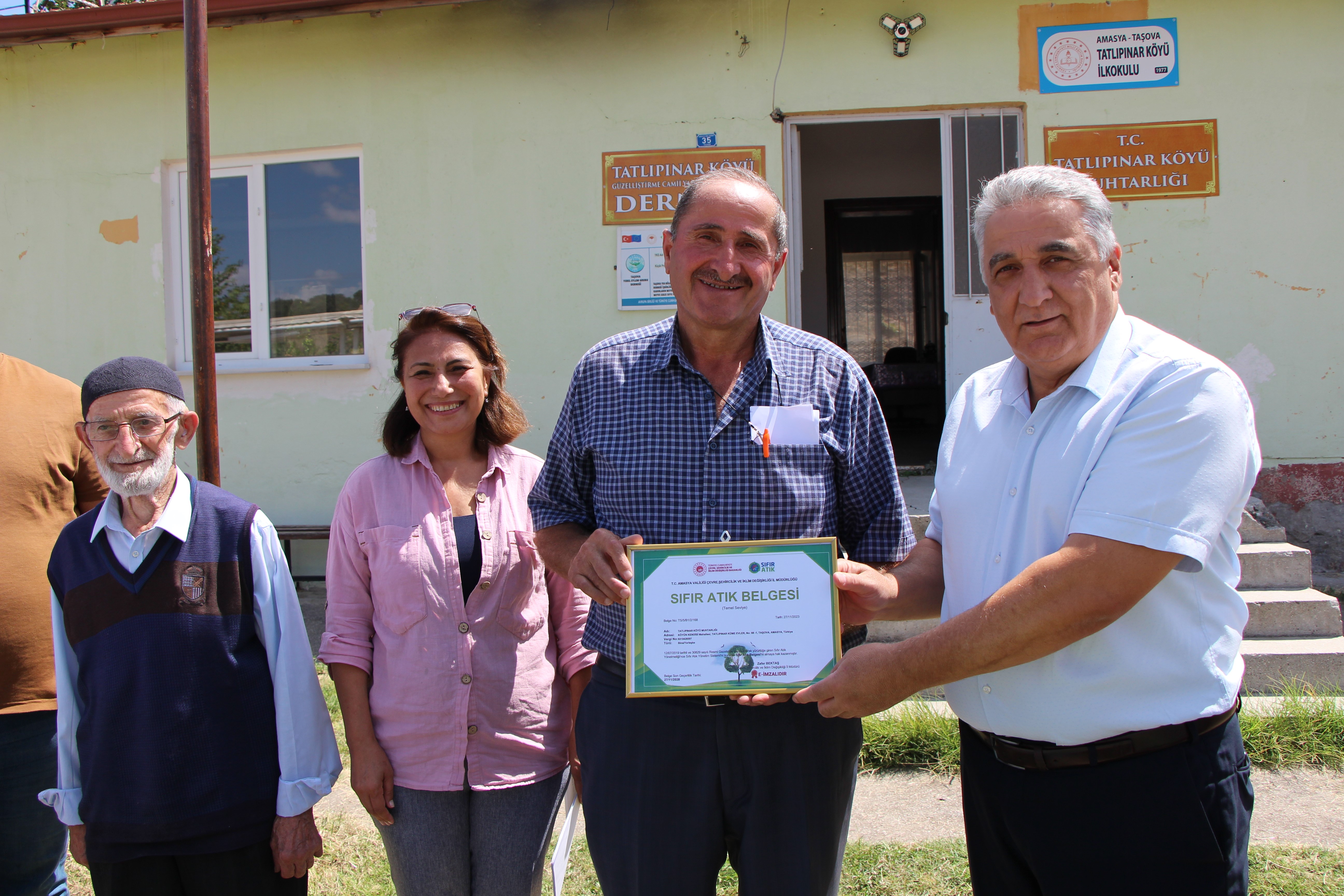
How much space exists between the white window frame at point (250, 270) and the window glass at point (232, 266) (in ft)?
0.17

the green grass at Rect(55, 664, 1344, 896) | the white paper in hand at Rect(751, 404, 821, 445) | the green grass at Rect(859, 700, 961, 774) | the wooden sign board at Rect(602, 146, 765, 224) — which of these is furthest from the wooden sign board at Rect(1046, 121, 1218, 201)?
the white paper in hand at Rect(751, 404, 821, 445)

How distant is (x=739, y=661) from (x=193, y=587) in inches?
53.2

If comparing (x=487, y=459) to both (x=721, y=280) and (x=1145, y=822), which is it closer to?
(x=721, y=280)

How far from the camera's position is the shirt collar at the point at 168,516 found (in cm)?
216

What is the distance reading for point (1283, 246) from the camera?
583 cm

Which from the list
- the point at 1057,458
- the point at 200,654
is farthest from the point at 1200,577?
the point at 200,654

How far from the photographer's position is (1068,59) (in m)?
5.91

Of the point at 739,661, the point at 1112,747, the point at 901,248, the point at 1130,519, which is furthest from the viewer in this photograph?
the point at 901,248

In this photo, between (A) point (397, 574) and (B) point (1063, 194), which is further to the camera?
(A) point (397, 574)

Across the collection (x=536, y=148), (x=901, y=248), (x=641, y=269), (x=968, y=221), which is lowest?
(x=641, y=269)

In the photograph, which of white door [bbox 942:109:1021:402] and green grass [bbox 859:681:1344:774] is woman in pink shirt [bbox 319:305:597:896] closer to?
green grass [bbox 859:681:1344:774]

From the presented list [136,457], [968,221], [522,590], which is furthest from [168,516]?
[968,221]

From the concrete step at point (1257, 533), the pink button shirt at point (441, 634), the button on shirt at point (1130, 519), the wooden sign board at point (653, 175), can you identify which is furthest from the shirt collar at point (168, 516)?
the concrete step at point (1257, 533)

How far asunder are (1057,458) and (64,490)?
278 cm
